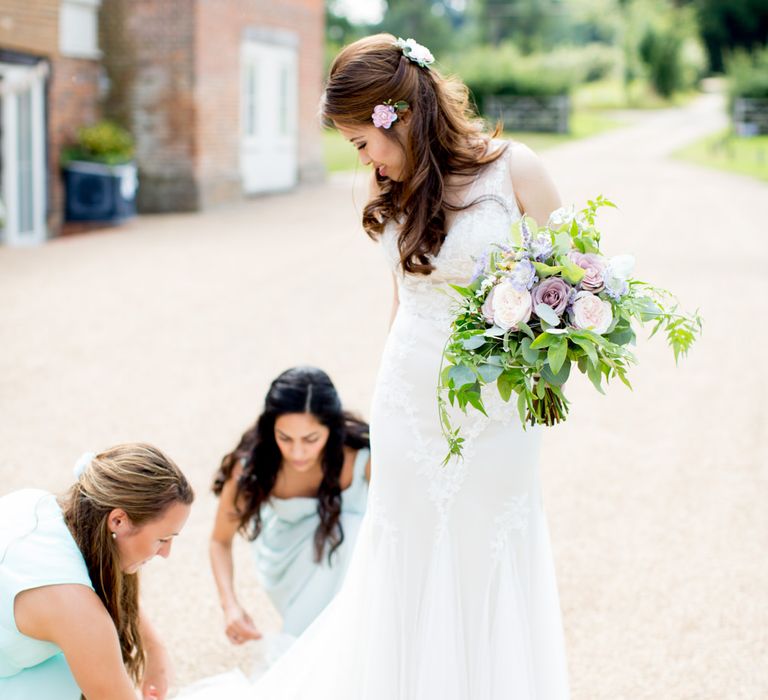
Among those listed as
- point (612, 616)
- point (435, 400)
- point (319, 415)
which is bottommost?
point (612, 616)

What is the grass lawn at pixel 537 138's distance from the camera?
90.5ft

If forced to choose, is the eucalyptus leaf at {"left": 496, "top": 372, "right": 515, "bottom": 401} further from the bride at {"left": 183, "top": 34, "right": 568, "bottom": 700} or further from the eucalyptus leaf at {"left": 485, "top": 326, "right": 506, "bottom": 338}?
the bride at {"left": 183, "top": 34, "right": 568, "bottom": 700}

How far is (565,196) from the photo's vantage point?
18.4 meters

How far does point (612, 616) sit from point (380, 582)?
1557 millimetres

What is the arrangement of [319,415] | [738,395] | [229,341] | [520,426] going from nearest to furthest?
[520,426] → [319,415] → [738,395] → [229,341]

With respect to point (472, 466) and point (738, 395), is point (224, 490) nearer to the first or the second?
A: point (472, 466)

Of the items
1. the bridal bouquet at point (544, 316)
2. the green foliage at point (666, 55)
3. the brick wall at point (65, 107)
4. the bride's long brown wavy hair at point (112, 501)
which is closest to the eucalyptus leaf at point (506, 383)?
the bridal bouquet at point (544, 316)

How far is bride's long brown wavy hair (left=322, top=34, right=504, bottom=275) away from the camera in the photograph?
2764mm

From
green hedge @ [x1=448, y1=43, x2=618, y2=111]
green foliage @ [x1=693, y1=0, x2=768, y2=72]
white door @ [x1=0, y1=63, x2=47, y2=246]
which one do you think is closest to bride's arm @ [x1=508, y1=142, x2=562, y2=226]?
white door @ [x1=0, y1=63, x2=47, y2=246]

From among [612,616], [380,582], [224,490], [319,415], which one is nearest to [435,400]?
[380,582]

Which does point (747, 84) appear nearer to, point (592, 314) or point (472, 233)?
point (472, 233)

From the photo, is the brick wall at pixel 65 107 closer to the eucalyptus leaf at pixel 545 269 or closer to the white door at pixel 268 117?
the white door at pixel 268 117

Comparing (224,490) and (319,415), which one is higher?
(319,415)

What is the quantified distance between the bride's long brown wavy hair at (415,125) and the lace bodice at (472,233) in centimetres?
3
